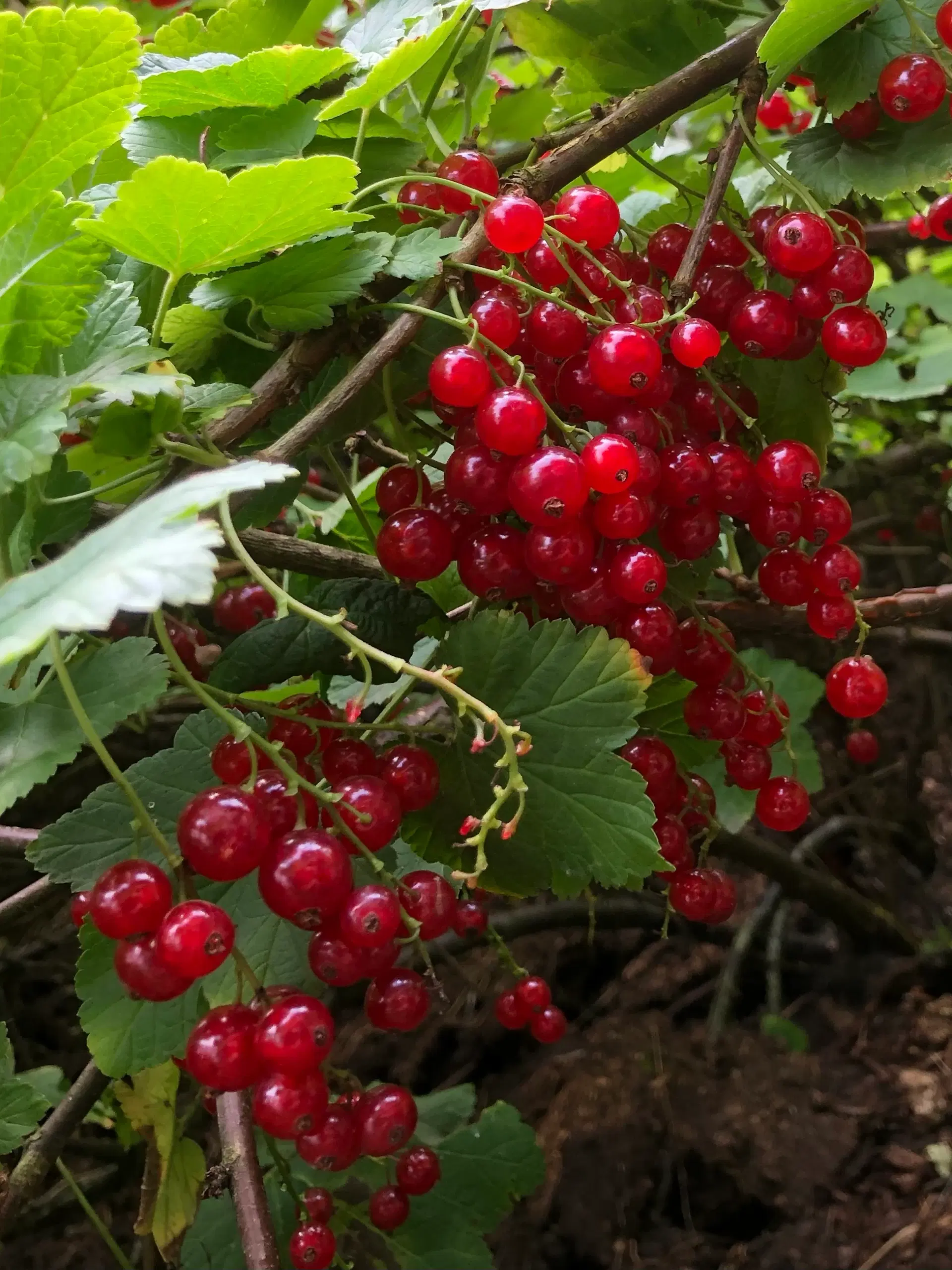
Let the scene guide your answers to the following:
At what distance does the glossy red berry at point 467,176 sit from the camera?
0.64 meters

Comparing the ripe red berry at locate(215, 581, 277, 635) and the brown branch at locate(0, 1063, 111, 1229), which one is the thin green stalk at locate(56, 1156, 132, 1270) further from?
the ripe red berry at locate(215, 581, 277, 635)

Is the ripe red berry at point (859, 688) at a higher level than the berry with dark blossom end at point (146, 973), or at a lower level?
lower

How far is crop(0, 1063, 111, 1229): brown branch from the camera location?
0.85 m

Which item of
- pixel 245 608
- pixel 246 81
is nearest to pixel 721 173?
pixel 246 81

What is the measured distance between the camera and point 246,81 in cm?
59

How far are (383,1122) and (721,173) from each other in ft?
2.16

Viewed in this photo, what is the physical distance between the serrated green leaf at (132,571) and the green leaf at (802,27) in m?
0.45

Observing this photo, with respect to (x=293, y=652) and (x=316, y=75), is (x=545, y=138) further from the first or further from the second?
(x=293, y=652)

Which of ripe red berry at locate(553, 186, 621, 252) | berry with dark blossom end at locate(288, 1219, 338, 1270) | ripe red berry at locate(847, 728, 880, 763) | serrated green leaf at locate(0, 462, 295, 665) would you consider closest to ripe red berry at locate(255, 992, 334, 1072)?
serrated green leaf at locate(0, 462, 295, 665)

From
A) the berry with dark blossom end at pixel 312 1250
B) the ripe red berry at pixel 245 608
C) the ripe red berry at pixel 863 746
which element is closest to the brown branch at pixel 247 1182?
the berry with dark blossom end at pixel 312 1250

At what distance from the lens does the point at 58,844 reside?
1.91ft

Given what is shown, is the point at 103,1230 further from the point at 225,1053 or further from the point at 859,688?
the point at 859,688

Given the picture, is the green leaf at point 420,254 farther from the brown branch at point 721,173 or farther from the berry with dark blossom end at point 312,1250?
the berry with dark blossom end at point 312,1250

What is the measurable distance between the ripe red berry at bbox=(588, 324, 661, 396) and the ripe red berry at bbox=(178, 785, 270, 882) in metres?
0.30
